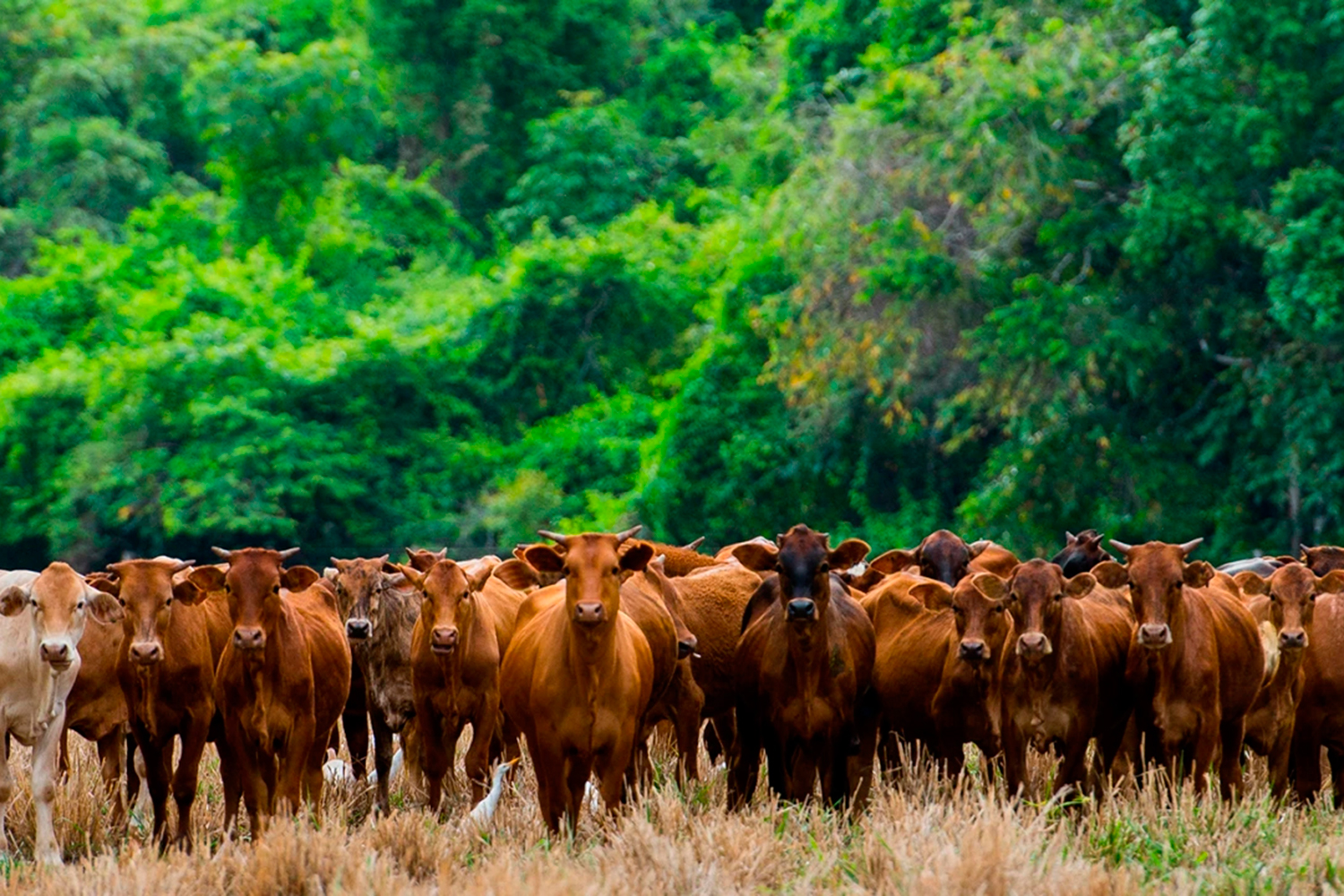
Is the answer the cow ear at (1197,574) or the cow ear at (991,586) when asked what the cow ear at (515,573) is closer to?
the cow ear at (991,586)

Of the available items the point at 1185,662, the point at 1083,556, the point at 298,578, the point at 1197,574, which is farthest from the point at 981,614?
the point at 298,578

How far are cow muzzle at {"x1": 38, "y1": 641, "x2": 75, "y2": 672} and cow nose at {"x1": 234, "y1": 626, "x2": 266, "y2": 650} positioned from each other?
95 cm

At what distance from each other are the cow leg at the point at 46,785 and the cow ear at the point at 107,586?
791 millimetres

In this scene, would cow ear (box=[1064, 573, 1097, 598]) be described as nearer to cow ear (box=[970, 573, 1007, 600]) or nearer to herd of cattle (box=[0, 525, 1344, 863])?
herd of cattle (box=[0, 525, 1344, 863])

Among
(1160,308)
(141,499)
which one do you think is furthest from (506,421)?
(1160,308)

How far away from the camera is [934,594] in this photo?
12.2 metres

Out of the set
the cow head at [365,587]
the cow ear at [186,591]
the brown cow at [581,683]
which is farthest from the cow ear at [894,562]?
the cow ear at [186,591]

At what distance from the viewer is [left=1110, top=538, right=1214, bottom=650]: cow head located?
11.5 meters

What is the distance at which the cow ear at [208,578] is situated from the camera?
38.4ft

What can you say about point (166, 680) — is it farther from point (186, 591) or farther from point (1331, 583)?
point (1331, 583)

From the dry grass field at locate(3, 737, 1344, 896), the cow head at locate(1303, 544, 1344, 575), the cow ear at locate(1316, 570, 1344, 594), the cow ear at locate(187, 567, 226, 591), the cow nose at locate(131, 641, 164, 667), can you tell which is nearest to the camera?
the dry grass field at locate(3, 737, 1344, 896)

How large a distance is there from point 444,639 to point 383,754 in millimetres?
1593

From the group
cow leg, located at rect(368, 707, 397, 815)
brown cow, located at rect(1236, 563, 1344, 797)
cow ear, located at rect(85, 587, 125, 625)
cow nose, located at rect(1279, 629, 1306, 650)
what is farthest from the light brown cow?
cow ear, located at rect(85, 587, 125, 625)

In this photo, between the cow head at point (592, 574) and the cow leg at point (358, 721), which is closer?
the cow head at point (592, 574)
